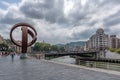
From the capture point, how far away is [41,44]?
173125 millimetres

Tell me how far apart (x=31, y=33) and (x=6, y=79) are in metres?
45.5

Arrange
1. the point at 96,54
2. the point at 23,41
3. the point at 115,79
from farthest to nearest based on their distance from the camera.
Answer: the point at 96,54 → the point at 23,41 → the point at 115,79

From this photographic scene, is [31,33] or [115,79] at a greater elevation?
[31,33]

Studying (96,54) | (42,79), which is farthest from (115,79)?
(96,54)

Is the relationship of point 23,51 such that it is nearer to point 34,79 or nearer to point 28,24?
point 28,24

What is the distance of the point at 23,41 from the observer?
55.9m

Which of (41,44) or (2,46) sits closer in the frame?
(2,46)

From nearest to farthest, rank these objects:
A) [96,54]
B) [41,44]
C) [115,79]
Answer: [115,79] < [96,54] < [41,44]

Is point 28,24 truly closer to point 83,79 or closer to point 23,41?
point 23,41

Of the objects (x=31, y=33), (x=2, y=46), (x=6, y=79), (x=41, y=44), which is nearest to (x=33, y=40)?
(x=31, y=33)

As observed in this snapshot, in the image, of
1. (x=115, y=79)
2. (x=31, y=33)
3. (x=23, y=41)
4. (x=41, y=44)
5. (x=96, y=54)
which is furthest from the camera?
(x=41, y=44)

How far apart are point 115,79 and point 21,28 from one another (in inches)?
1733

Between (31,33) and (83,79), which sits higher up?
(31,33)

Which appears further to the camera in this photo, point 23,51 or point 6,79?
point 23,51
